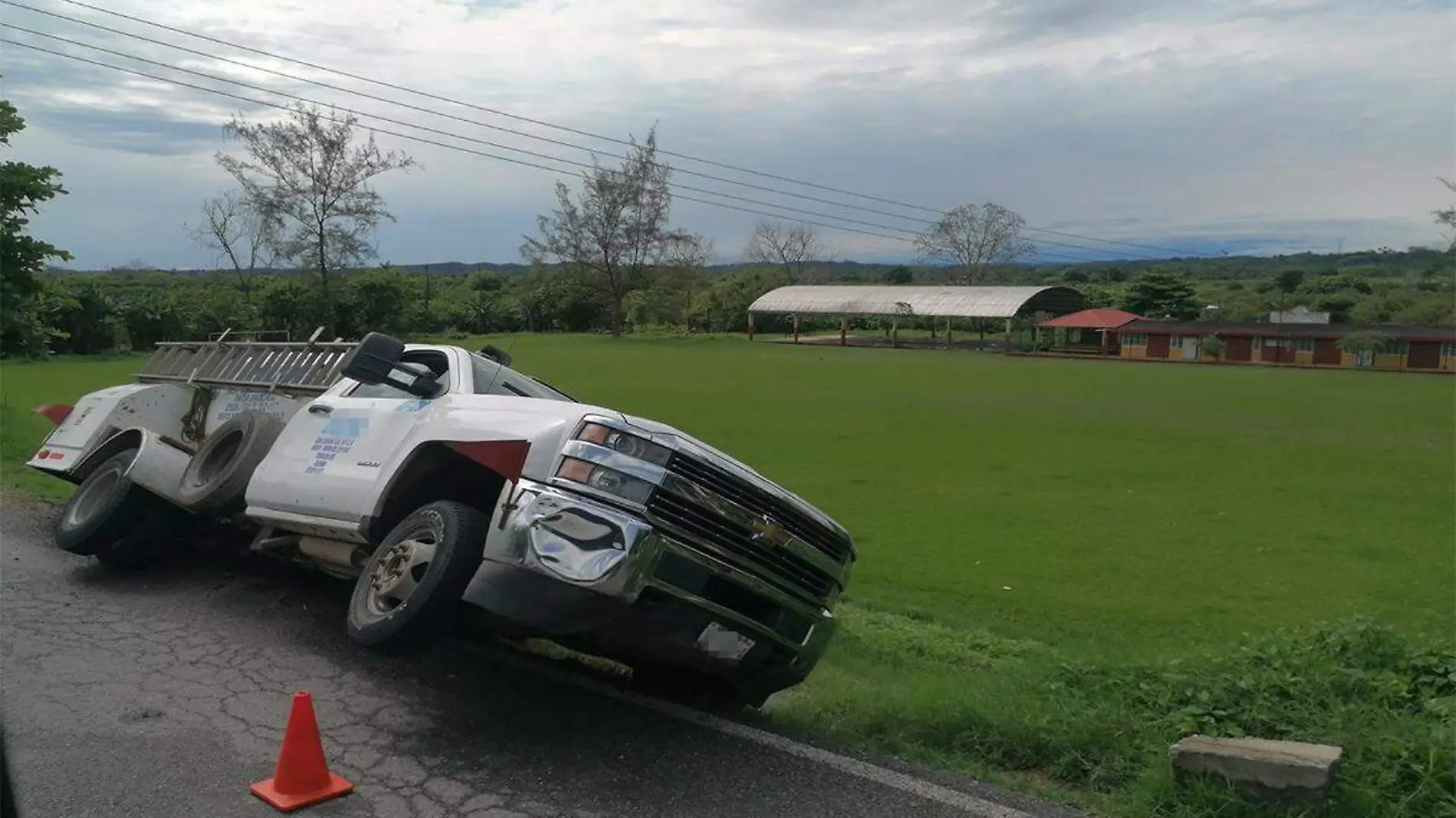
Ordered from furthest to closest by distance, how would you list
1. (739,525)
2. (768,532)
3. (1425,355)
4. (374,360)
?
(1425,355)
(374,360)
(768,532)
(739,525)

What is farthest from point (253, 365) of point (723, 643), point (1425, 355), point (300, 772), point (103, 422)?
point (1425, 355)

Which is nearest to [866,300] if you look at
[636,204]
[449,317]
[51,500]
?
[636,204]

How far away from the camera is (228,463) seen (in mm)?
7750

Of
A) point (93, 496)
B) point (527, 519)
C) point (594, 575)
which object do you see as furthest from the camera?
point (93, 496)

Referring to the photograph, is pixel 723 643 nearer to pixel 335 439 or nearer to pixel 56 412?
pixel 335 439

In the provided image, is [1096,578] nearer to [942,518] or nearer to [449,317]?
[942,518]

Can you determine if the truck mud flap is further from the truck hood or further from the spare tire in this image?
the truck hood

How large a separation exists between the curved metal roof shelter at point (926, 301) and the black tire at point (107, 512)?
6912 centimetres

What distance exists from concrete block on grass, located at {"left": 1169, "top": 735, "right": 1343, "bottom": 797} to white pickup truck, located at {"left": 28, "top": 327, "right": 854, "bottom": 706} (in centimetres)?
176

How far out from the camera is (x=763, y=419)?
81.5 feet

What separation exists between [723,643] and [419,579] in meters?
1.48

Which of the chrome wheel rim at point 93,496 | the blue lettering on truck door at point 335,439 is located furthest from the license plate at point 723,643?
the chrome wheel rim at point 93,496

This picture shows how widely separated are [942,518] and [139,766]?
10.1m

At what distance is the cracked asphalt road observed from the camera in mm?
4648
